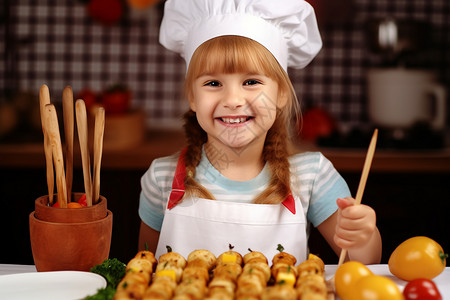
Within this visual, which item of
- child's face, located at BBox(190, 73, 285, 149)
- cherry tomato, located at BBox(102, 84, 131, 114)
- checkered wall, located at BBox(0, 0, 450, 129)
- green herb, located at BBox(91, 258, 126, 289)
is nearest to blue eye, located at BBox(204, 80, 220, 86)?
child's face, located at BBox(190, 73, 285, 149)

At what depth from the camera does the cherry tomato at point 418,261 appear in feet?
2.84

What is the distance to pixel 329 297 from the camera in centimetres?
80

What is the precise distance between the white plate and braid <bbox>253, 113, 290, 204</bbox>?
1.57ft

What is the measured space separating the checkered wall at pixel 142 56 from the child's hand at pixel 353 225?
1.66m

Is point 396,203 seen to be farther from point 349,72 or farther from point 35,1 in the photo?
point 35,1

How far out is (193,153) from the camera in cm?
128

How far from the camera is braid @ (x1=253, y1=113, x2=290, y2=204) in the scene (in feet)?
3.95

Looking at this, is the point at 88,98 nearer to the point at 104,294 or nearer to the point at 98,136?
the point at 98,136

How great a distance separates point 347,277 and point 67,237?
41cm

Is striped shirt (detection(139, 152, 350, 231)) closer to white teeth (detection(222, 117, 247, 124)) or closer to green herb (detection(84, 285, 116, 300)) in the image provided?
white teeth (detection(222, 117, 247, 124))

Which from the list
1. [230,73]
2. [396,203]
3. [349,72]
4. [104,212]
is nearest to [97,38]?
[349,72]

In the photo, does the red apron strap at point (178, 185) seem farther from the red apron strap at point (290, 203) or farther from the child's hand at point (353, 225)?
the child's hand at point (353, 225)

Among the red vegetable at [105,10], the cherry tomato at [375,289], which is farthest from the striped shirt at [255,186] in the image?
the red vegetable at [105,10]

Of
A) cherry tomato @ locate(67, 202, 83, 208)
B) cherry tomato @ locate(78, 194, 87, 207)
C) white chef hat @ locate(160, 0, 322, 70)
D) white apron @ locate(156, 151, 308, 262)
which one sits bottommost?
white apron @ locate(156, 151, 308, 262)
